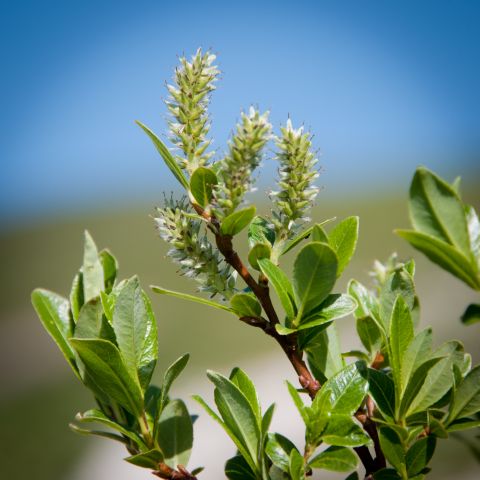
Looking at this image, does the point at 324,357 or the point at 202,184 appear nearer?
the point at 202,184

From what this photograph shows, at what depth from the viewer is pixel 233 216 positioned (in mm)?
633

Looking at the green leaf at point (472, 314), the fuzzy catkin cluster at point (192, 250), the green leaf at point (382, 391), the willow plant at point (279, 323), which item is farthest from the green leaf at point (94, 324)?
the green leaf at point (472, 314)

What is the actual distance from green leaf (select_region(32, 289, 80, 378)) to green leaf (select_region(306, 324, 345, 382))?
31 centimetres

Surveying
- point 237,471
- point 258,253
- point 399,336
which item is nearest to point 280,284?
point 258,253

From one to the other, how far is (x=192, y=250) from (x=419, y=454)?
0.35 meters

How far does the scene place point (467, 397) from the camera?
0.66 m

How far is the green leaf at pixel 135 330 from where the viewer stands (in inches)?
26.3

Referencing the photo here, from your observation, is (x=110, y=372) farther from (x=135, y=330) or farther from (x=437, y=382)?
(x=437, y=382)

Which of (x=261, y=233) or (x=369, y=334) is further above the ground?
(x=261, y=233)

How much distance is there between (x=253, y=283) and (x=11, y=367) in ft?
26.9

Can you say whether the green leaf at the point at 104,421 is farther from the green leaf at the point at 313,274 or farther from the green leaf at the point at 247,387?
the green leaf at the point at 313,274

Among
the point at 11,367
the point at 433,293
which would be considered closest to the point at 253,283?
the point at 433,293

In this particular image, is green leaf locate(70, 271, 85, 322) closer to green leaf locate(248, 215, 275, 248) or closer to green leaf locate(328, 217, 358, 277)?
green leaf locate(248, 215, 275, 248)

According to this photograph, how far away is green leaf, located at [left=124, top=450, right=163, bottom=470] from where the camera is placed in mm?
680
